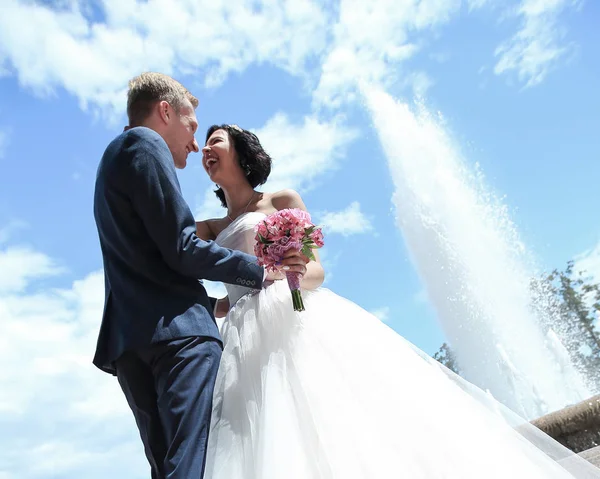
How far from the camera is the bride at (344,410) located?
2.46 m

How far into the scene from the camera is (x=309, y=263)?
3.66 meters

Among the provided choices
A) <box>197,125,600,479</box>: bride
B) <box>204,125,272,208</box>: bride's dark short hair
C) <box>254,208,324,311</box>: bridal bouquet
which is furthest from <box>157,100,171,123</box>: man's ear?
<box>204,125,272,208</box>: bride's dark short hair

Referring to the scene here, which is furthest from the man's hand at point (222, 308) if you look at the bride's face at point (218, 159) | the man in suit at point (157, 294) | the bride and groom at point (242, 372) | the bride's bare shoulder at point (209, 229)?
the man in suit at point (157, 294)

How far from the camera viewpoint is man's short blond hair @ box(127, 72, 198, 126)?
3.19 meters

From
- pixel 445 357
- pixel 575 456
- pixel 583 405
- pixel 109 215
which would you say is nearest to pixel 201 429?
pixel 109 215

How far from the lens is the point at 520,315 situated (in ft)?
80.7

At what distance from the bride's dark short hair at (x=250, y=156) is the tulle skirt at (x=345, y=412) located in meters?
1.55

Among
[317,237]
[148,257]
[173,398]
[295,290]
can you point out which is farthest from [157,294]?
[317,237]

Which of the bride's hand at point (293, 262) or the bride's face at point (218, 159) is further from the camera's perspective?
the bride's face at point (218, 159)

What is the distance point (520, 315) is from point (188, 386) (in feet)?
80.2

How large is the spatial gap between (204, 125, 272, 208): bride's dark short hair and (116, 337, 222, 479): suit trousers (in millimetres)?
2110

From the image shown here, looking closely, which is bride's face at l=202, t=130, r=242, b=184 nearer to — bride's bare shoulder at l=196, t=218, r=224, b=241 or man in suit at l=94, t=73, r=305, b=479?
bride's bare shoulder at l=196, t=218, r=224, b=241

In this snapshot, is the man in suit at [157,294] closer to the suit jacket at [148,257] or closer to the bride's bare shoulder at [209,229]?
the suit jacket at [148,257]

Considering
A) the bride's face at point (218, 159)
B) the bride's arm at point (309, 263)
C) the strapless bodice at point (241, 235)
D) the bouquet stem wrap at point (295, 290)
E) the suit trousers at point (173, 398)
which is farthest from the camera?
the bride's face at point (218, 159)
